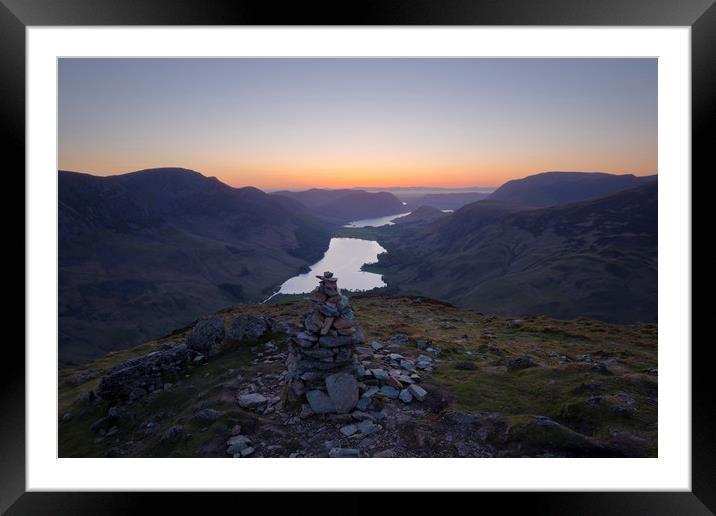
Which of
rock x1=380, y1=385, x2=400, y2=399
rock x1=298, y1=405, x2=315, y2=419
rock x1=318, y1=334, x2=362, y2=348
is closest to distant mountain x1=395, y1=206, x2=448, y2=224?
rock x1=380, y1=385, x2=400, y2=399

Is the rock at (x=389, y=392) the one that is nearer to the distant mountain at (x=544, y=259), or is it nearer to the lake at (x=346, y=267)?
the lake at (x=346, y=267)

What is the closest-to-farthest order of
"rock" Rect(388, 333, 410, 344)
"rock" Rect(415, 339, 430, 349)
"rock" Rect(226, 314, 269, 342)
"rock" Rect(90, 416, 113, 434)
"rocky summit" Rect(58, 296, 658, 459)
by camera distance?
1. "rocky summit" Rect(58, 296, 658, 459)
2. "rock" Rect(90, 416, 113, 434)
3. "rock" Rect(226, 314, 269, 342)
4. "rock" Rect(415, 339, 430, 349)
5. "rock" Rect(388, 333, 410, 344)

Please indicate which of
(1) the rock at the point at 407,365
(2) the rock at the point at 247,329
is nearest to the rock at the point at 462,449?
(1) the rock at the point at 407,365

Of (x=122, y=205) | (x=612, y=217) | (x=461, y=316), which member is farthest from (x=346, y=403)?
(x=122, y=205)

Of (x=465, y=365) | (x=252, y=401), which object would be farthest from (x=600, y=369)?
(x=252, y=401)

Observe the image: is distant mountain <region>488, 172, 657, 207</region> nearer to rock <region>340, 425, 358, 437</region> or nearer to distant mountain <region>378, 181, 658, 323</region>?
distant mountain <region>378, 181, 658, 323</region>

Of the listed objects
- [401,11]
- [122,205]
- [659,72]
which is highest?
[122,205]

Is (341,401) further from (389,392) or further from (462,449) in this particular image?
(462,449)

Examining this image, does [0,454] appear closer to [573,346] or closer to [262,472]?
[262,472]
